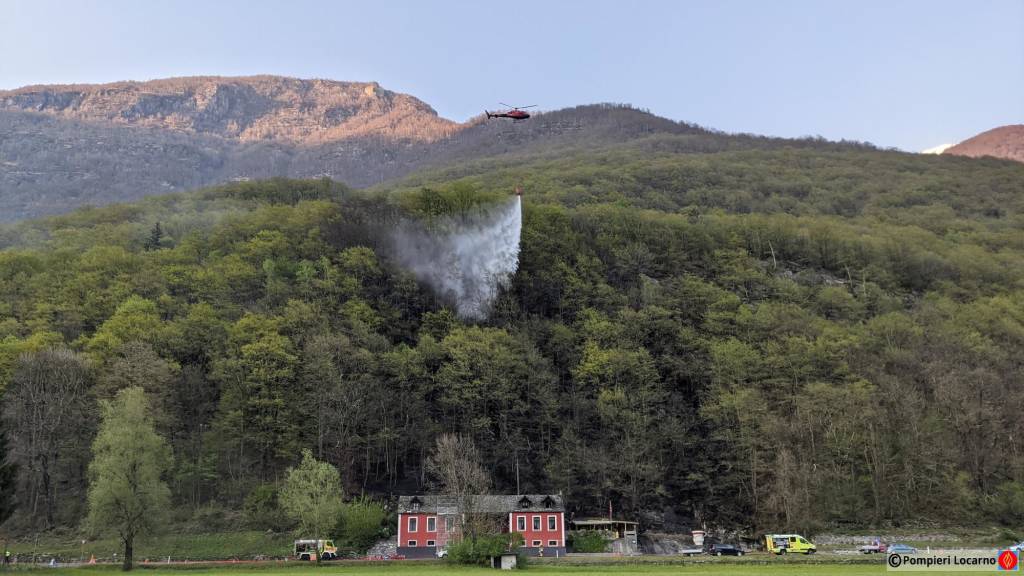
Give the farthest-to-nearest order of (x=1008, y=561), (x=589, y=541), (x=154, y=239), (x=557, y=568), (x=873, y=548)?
(x=154, y=239) < (x=589, y=541) < (x=873, y=548) < (x=557, y=568) < (x=1008, y=561)

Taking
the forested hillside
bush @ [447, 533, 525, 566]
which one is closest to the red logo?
bush @ [447, 533, 525, 566]

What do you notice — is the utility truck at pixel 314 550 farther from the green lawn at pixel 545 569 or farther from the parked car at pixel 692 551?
the parked car at pixel 692 551

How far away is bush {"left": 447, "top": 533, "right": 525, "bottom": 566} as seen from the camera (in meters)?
50.5

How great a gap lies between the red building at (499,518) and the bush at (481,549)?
39.9 feet

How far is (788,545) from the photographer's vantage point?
60938 millimetres

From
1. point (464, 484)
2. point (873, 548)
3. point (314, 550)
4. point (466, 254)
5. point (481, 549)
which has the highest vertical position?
point (466, 254)

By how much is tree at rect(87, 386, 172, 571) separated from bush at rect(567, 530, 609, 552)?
1235 inches

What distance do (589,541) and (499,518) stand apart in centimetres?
756

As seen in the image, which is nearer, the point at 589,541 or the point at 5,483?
the point at 5,483

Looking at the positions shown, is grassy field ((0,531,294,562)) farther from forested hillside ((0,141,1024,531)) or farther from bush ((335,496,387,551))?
bush ((335,496,387,551))

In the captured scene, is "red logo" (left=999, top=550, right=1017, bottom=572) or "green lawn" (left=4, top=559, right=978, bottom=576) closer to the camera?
"red logo" (left=999, top=550, right=1017, bottom=572)

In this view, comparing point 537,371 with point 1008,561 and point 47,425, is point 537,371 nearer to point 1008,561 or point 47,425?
point 47,425

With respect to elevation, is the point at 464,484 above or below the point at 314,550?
above

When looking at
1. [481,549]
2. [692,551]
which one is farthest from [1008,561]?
[481,549]
